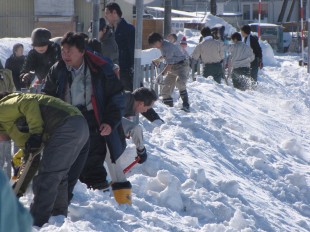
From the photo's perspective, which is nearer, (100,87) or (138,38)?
(100,87)

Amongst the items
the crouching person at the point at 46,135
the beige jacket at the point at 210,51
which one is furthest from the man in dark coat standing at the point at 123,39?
the beige jacket at the point at 210,51

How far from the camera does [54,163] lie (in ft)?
19.3

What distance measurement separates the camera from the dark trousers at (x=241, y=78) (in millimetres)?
18453

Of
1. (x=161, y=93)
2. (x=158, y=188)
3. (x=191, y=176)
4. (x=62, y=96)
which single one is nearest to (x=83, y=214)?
(x=62, y=96)

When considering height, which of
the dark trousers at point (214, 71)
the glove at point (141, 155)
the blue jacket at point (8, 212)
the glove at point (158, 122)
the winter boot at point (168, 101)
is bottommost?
the glove at point (158, 122)

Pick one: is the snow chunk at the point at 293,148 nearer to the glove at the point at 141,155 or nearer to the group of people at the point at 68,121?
the group of people at the point at 68,121

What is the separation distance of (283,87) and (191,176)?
14409mm

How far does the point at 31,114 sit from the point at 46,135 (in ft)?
1.14

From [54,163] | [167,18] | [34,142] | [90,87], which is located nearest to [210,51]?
[90,87]

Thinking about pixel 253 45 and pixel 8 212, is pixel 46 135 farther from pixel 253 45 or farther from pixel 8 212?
pixel 253 45

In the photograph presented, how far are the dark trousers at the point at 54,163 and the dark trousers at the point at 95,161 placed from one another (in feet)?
3.31

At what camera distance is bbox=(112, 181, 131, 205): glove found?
722 cm

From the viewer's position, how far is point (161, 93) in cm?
1367

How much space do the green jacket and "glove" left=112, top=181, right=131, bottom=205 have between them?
1550 mm
